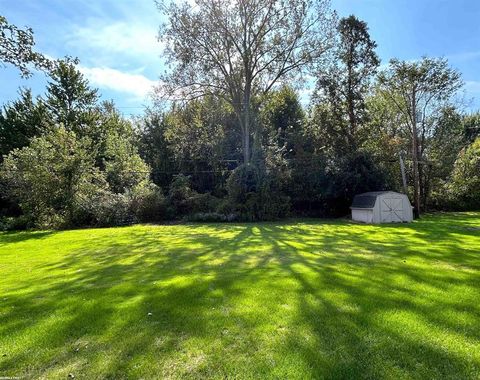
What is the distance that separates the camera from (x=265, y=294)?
4246 millimetres

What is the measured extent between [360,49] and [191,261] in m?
22.9

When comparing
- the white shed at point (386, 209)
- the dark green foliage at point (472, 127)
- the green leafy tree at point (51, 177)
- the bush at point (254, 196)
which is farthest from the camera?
the dark green foliage at point (472, 127)

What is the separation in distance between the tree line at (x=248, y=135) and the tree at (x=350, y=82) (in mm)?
81

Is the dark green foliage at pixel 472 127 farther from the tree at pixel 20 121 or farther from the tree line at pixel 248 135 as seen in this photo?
the tree at pixel 20 121

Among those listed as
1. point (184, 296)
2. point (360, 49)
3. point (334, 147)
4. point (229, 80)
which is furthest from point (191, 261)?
point (360, 49)

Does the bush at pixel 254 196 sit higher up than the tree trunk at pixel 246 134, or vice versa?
the tree trunk at pixel 246 134

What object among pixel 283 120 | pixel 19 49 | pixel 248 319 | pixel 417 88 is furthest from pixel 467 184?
pixel 19 49

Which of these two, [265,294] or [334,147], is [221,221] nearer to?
[334,147]

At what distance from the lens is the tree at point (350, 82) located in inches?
927

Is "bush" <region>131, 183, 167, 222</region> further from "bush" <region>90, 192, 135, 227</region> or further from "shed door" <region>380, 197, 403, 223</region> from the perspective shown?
"shed door" <region>380, 197, 403, 223</region>

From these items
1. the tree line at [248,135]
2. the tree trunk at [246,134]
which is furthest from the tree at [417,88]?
the tree trunk at [246,134]

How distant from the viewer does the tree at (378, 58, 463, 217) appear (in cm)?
1989

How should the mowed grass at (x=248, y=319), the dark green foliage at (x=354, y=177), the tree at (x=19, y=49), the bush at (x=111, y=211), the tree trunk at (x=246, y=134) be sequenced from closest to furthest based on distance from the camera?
the mowed grass at (x=248, y=319) < the tree at (x=19, y=49) < the bush at (x=111, y=211) < the dark green foliage at (x=354, y=177) < the tree trunk at (x=246, y=134)

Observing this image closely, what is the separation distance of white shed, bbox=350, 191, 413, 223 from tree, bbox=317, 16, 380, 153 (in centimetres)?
755
